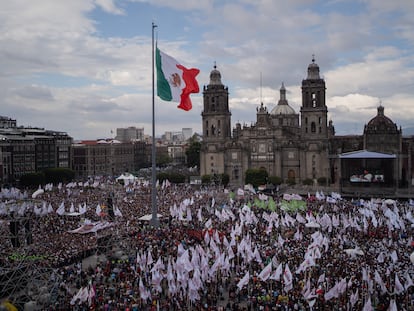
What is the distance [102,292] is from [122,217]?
56.1 ft

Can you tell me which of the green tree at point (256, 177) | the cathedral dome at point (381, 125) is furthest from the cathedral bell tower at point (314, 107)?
the green tree at point (256, 177)

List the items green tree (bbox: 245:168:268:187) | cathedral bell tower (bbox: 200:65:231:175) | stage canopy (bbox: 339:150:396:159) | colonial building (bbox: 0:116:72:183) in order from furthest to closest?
cathedral bell tower (bbox: 200:65:231:175), colonial building (bbox: 0:116:72:183), green tree (bbox: 245:168:268:187), stage canopy (bbox: 339:150:396:159)

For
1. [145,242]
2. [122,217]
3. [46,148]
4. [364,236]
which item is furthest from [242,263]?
[46,148]

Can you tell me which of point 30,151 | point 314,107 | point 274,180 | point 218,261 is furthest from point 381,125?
point 218,261

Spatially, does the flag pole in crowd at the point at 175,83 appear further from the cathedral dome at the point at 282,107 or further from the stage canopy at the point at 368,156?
the cathedral dome at the point at 282,107

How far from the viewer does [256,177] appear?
6875cm

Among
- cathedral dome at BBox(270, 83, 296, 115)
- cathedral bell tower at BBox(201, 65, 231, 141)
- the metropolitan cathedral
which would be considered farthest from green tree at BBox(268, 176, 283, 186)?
cathedral dome at BBox(270, 83, 296, 115)

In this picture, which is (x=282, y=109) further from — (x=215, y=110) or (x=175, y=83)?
(x=175, y=83)

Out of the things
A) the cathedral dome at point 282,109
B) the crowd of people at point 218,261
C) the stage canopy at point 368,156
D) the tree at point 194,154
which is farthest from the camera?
the tree at point 194,154

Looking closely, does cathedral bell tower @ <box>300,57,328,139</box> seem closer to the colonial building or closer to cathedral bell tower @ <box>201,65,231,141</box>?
cathedral bell tower @ <box>201,65,231,141</box>

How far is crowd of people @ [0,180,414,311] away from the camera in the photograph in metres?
19.2

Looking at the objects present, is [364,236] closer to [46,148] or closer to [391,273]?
[391,273]

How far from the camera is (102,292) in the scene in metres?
20.5

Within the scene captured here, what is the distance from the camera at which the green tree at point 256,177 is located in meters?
68.4
